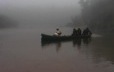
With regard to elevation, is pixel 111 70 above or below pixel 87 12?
below

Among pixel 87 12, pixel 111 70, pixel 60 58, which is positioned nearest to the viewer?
pixel 111 70

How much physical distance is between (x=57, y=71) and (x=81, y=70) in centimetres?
187

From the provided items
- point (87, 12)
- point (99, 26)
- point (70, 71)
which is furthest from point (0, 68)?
point (87, 12)

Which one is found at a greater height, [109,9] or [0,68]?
[109,9]

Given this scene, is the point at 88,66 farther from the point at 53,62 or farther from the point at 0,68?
the point at 0,68

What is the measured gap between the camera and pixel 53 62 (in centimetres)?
2889

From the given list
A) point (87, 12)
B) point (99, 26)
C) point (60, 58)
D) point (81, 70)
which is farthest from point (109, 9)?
point (81, 70)

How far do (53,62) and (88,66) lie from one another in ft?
13.8

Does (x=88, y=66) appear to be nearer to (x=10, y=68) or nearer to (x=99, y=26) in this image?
(x=10, y=68)

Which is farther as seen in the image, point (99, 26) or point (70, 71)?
point (99, 26)

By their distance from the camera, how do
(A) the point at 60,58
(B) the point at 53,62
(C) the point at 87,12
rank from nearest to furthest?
1. (B) the point at 53,62
2. (A) the point at 60,58
3. (C) the point at 87,12

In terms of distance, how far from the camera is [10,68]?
2588 cm

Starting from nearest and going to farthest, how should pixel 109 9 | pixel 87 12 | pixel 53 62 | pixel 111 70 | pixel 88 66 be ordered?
pixel 111 70 < pixel 88 66 < pixel 53 62 < pixel 109 9 < pixel 87 12

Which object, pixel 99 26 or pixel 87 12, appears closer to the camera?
pixel 99 26
